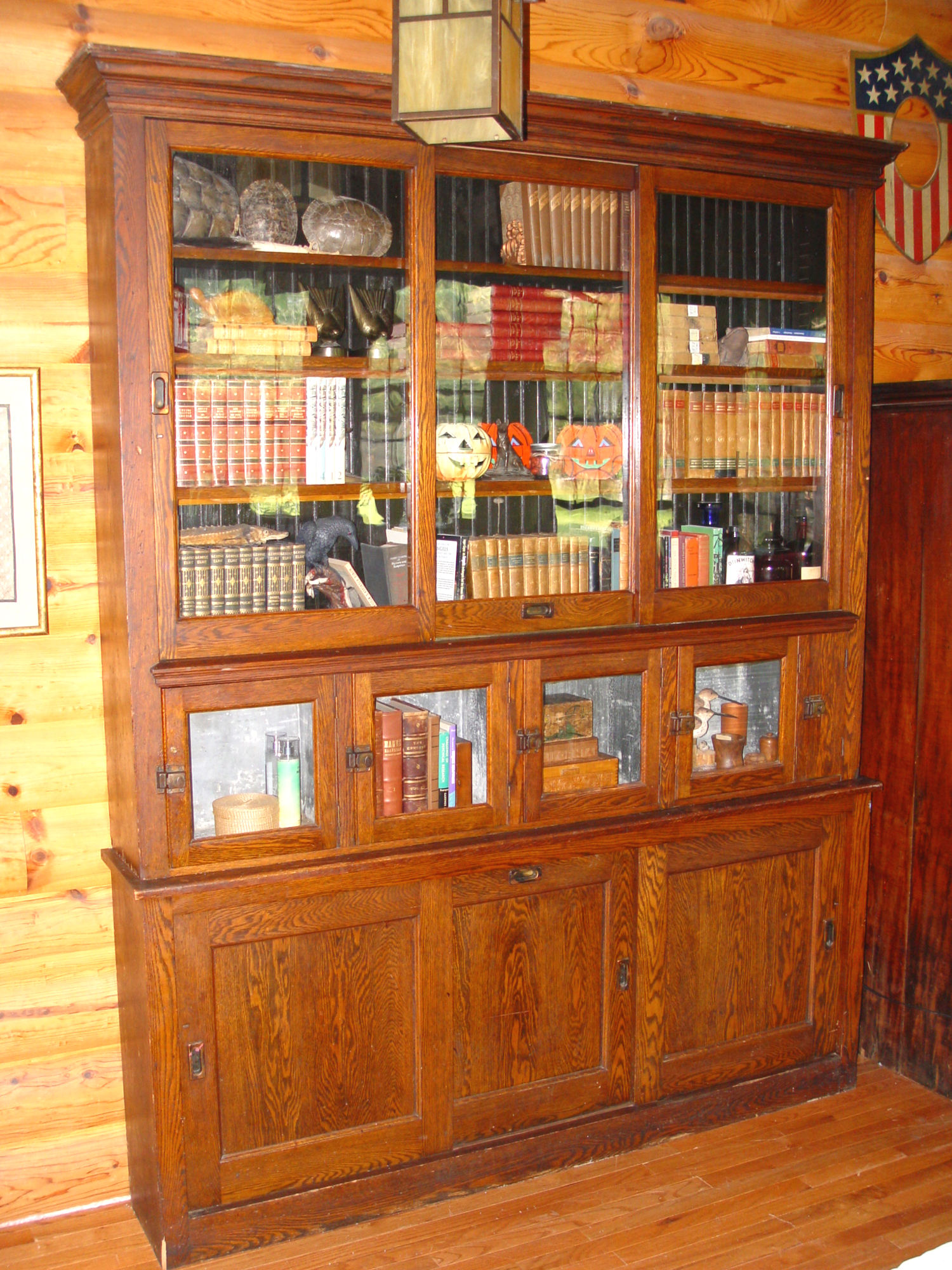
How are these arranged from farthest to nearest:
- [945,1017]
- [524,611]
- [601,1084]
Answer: [945,1017] → [601,1084] → [524,611]

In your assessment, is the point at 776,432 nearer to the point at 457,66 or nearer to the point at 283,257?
the point at 283,257

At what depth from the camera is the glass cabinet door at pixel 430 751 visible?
2545 millimetres

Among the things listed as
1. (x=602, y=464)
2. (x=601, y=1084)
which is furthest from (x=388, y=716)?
(x=601, y=1084)

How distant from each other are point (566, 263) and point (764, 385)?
617 mm

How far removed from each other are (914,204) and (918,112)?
0.89 feet

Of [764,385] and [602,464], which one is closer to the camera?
[602,464]

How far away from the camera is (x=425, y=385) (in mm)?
2529

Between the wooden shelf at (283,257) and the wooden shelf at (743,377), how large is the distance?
73 cm

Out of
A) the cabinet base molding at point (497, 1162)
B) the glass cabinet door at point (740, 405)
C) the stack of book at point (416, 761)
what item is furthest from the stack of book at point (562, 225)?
the cabinet base molding at point (497, 1162)

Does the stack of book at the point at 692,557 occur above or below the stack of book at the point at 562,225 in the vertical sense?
below

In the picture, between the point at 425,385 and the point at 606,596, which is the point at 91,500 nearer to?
the point at 425,385

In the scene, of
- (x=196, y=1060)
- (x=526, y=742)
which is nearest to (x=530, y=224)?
(x=526, y=742)

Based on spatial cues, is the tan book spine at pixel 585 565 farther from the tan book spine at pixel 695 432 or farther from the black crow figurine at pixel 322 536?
the black crow figurine at pixel 322 536

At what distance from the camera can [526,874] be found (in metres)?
2.72
